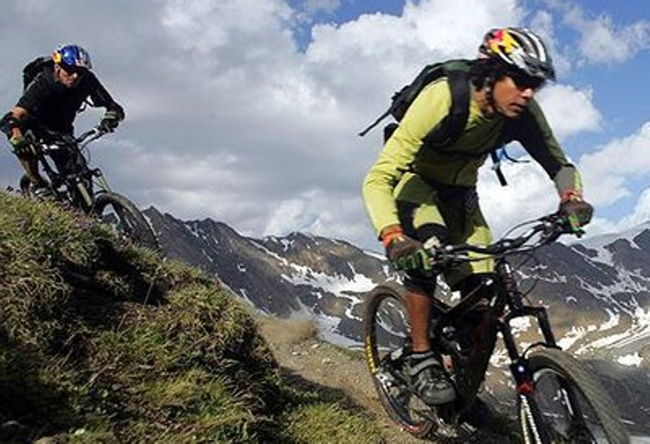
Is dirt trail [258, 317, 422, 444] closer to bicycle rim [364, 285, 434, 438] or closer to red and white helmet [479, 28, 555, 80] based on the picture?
bicycle rim [364, 285, 434, 438]

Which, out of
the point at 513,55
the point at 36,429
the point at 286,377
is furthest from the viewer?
the point at 286,377

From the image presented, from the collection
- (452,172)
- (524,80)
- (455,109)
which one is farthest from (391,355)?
(524,80)

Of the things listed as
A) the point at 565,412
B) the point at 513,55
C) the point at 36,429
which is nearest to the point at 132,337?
the point at 36,429

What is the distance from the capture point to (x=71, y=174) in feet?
36.3

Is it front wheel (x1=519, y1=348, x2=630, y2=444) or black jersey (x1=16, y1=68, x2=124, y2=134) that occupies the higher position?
black jersey (x1=16, y1=68, x2=124, y2=134)

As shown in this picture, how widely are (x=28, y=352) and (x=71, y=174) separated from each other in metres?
6.22

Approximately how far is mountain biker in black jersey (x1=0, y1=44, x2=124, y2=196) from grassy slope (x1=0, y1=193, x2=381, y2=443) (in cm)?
275

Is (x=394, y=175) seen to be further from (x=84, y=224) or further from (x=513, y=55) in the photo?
(x=84, y=224)

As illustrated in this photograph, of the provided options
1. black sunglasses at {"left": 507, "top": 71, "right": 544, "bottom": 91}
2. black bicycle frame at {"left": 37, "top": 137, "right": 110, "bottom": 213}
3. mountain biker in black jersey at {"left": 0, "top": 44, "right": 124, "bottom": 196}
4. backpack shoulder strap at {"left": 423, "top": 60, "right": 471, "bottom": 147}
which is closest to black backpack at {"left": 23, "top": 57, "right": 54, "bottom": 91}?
mountain biker in black jersey at {"left": 0, "top": 44, "right": 124, "bottom": 196}

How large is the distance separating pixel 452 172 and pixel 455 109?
41.1 inches

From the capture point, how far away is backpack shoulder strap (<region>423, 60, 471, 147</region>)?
6484 millimetres

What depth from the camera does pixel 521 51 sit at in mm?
6164

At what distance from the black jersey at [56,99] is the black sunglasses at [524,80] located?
297 inches

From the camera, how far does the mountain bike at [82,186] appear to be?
394 inches
